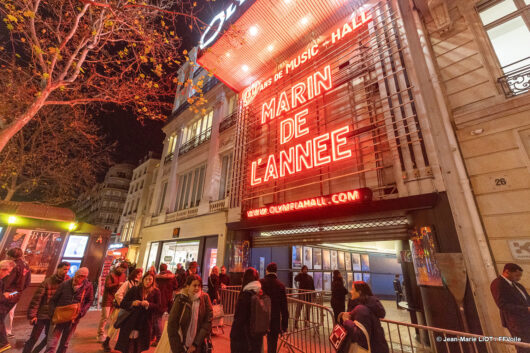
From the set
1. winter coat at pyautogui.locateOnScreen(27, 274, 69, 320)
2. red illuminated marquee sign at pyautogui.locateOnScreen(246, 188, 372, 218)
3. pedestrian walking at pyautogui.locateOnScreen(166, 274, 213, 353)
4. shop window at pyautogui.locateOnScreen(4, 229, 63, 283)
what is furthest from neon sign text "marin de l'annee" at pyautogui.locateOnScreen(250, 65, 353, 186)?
shop window at pyautogui.locateOnScreen(4, 229, 63, 283)

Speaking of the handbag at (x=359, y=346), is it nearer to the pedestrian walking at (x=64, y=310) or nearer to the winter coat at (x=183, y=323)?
the winter coat at (x=183, y=323)

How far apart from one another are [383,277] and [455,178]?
36.8ft

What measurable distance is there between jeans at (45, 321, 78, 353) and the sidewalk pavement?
1.11 metres

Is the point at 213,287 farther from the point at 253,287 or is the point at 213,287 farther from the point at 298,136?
the point at 298,136

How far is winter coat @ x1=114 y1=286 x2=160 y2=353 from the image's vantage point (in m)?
4.04

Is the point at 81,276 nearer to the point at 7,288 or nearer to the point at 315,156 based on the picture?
the point at 7,288

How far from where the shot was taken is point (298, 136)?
998cm

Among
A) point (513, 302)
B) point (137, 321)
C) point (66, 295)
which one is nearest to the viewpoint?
point (513, 302)

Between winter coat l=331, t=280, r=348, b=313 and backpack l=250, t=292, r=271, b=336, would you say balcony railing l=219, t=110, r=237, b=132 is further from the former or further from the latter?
backpack l=250, t=292, r=271, b=336

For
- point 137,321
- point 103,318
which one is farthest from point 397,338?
point 103,318

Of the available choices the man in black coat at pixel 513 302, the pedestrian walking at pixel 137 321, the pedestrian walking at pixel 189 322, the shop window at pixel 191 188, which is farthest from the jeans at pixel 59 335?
the shop window at pixel 191 188

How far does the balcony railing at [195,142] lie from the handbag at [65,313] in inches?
517

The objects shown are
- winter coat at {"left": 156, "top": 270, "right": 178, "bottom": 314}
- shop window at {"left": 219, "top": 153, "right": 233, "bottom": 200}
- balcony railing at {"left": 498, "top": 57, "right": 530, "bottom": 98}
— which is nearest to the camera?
balcony railing at {"left": 498, "top": 57, "right": 530, "bottom": 98}

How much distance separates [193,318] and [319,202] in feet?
17.9
